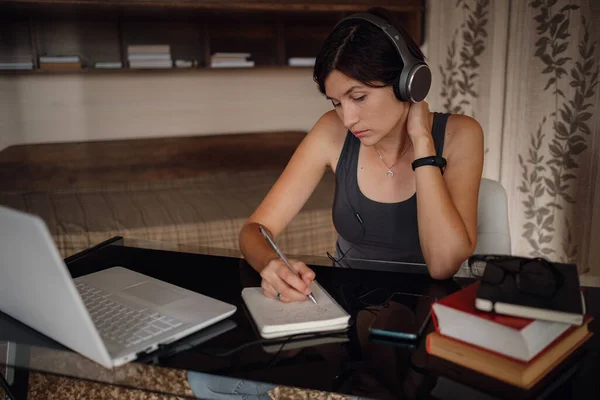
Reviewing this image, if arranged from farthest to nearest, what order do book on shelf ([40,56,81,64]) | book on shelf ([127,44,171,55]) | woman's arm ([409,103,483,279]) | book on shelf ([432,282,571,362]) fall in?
1. book on shelf ([127,44,171,55])
2. book on shelf ([40,56,81,64])
3. woman's arm ([409,103,483,279])
4. book on shelf ([432,282,571,362])

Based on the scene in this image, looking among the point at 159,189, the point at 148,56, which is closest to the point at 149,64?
the point at 148,56

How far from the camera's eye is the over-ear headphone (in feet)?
3.93

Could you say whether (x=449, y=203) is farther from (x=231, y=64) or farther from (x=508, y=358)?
(x=231, y=64)

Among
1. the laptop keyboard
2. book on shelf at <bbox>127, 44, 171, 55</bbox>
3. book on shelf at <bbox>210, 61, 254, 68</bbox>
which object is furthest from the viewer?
book on shelf at <bbox>210, 61, 254, 68</bbox>

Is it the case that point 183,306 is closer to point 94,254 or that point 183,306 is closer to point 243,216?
point 94,254

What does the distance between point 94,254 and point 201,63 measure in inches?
97.7

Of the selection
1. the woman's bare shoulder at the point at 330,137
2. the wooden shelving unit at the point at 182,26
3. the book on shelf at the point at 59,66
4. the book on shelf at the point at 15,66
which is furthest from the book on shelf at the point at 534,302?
the book on shelf at the point at 15,66

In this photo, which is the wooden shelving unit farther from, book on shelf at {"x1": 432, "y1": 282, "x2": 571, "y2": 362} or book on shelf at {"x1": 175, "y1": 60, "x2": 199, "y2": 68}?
book on shelf at {"x1": 432, "y1": 282, "x2": 571, "y2": 362}

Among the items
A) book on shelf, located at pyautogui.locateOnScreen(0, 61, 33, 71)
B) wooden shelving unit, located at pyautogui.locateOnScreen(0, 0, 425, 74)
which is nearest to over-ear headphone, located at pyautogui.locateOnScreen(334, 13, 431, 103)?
wooden shelving unit, located at pyautogui.locateOnScreen(0, 0, 425, 74)

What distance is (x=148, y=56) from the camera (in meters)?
3.35

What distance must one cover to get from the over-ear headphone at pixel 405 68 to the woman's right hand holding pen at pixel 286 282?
471 mm

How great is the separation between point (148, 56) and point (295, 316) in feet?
9.22

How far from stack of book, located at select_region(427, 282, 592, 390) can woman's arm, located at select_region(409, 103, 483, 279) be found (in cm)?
33

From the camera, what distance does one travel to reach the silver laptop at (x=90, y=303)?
26.9 inches
